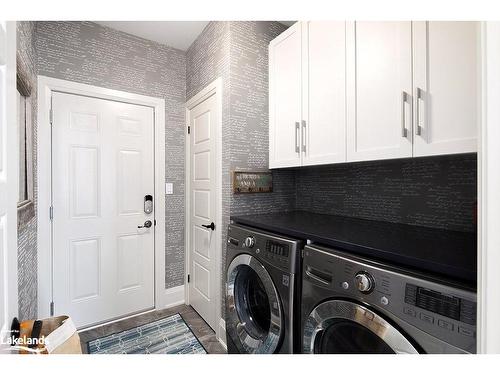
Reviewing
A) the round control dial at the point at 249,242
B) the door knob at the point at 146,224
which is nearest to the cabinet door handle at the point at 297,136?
the round control dial at the point at 249,242

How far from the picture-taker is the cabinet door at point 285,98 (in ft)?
5.38

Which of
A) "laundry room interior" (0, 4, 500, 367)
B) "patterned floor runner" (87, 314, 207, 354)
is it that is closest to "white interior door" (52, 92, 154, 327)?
"laundry room interior" (0, 4, 500, 367)

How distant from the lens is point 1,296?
28.9 inches

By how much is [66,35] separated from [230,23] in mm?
1350

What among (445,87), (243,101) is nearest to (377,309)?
(445,87)

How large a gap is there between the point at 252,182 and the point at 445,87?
4.15 feet

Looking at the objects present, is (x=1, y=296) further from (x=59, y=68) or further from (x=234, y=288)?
(x=59, y=68)

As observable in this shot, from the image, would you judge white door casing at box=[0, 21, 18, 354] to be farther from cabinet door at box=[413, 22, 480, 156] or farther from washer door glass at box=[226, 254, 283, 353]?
cabinet door at box=[413, 22, 480, 156]

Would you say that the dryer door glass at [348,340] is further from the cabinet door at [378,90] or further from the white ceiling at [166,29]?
the white ceiling at [166,29]

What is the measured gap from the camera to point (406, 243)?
99 cm

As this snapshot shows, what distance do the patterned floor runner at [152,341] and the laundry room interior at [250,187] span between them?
16mm

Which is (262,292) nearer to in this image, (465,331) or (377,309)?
(377,309)

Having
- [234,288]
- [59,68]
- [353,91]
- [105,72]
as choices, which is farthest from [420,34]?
[59,68]

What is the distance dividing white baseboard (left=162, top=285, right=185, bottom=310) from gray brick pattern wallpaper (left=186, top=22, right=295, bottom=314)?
0.80 metres
